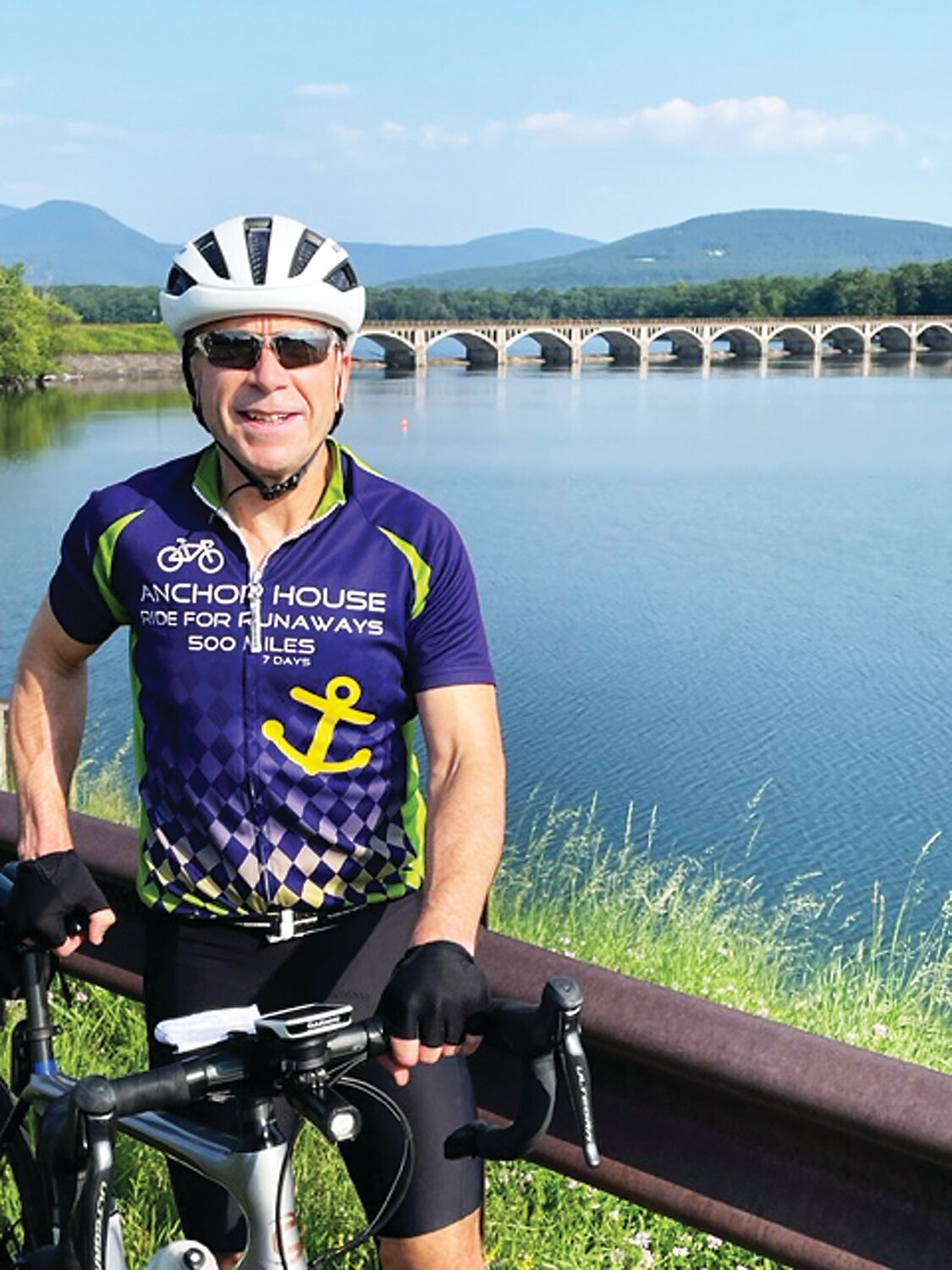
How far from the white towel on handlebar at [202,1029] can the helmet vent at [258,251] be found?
3.48ft

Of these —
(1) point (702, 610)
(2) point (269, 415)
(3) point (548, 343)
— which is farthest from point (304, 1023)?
(3) point (548, 343)

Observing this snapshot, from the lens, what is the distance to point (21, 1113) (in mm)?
2428

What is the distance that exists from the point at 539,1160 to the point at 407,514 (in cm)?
120

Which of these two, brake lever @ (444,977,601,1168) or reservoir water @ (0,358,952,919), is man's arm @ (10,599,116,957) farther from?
reservoir water @ (0,358,952,919)

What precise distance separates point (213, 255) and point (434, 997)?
3.82 feet

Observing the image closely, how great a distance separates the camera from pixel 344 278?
97.7 inches

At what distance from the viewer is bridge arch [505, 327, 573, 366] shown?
104m

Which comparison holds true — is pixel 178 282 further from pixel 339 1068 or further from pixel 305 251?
pixel 339 1068

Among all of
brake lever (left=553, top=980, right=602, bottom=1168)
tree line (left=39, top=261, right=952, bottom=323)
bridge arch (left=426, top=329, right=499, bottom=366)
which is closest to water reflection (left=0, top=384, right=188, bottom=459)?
bridge arch (left=426, top=329, right=499, bottom=366)

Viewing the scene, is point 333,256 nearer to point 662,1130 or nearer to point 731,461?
point 662,1130

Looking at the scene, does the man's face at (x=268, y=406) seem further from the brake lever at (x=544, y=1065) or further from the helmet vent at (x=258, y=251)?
the brake lever at (x=544, y=1065)

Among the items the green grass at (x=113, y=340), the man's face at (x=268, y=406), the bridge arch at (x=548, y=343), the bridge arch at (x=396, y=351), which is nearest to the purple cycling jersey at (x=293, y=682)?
the man's face at (x=268, y=406)

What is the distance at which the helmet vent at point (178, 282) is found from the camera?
241 cm

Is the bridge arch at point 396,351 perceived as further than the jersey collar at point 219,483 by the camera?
Yes
